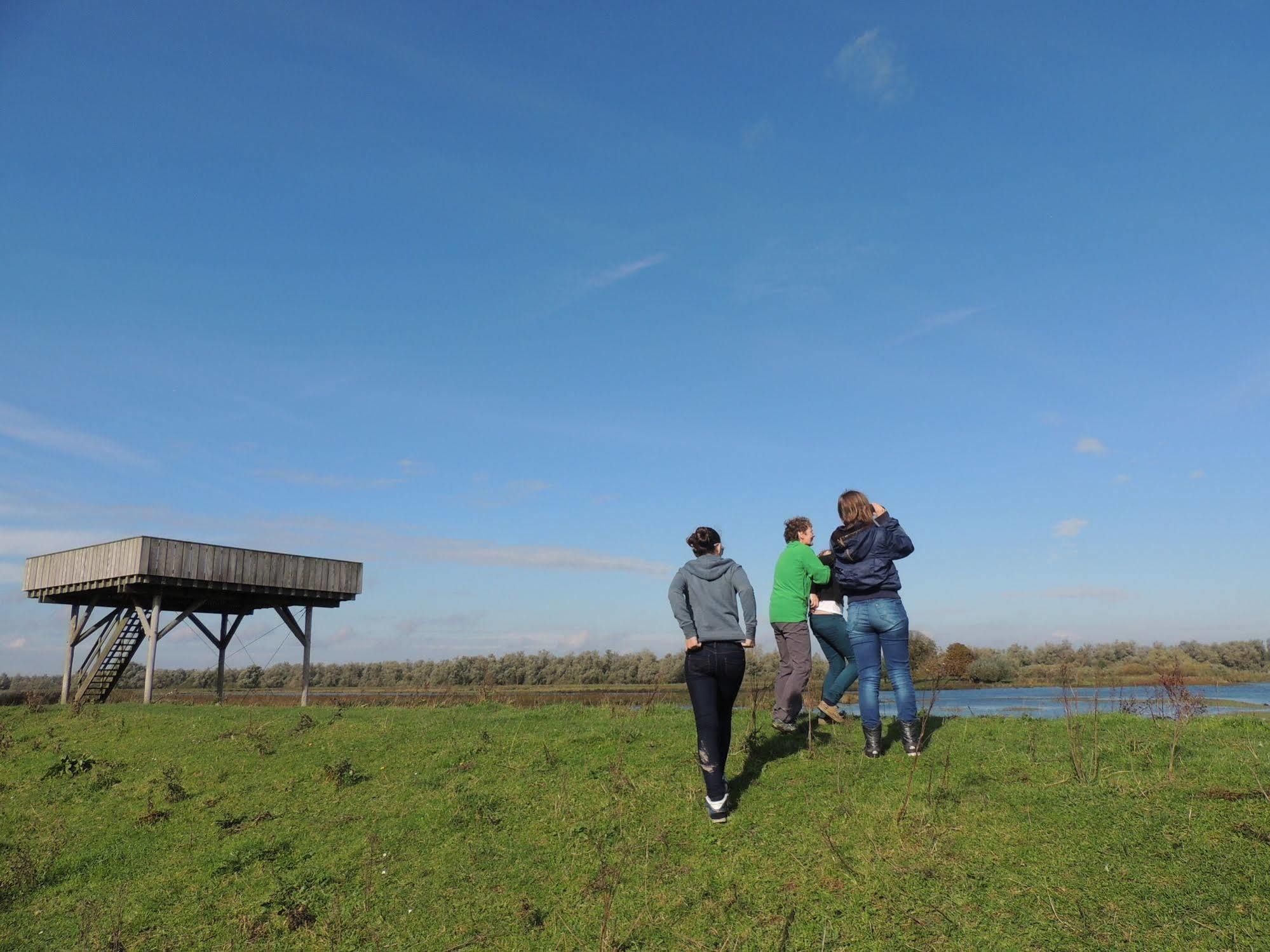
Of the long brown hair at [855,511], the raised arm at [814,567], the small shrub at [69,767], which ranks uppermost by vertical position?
the long brown hair at [855,511]

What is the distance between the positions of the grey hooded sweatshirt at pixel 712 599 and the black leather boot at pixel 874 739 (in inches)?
70.2

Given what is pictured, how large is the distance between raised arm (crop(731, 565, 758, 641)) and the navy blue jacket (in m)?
1.40

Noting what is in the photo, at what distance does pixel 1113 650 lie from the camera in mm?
38781

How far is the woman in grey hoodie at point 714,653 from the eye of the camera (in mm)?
6863

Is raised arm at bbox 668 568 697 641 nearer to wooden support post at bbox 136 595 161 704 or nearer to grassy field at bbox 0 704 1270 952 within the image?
grassy field at bbox 0 704 1270 952

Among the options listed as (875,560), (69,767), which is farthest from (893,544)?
(69,767)

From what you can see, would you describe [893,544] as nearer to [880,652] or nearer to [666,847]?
[880,652]

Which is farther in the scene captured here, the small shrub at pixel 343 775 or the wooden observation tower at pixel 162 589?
the wooden observation tower at pixel 162 589

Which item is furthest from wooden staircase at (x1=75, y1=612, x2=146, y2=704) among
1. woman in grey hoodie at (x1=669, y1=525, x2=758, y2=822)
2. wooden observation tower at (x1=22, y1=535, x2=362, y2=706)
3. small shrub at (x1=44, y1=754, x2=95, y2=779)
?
woman in grey hoodie at (x1=669, y1=525, x2=758, y2=822)

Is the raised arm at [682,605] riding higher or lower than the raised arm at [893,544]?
lower

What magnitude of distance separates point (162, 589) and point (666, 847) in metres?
23.7

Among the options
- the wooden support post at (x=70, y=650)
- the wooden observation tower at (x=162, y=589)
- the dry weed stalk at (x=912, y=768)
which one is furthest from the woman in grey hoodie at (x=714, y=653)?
the wooden support post at (x=70, y=650)

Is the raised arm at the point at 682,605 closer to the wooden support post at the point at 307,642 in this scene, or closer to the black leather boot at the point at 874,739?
the black leather boot at the point at 874,739

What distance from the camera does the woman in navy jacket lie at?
308 inches
